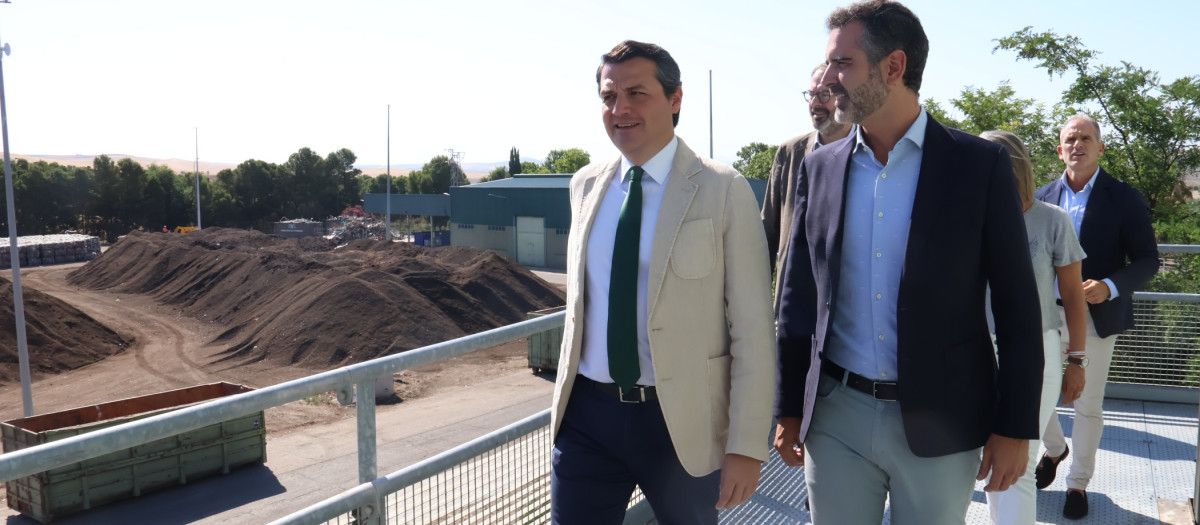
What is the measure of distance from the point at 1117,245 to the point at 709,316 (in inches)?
127

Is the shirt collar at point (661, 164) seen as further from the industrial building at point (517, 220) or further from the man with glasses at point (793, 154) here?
the industrial building at point (517, 220)

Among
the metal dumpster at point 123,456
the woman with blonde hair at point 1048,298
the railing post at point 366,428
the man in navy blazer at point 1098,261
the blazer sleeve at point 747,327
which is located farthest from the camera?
the metal dumpster at point 123,456

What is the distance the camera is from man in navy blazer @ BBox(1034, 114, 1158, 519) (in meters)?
4.34

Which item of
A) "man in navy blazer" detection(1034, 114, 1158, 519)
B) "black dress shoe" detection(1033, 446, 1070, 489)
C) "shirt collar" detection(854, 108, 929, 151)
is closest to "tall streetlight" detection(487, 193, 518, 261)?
"black dress shoe" detection(1033, 446, 1070, 489)

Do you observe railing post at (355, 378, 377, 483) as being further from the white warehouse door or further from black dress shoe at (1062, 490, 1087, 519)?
the white warehouse door

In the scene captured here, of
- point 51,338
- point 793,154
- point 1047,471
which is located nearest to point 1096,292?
point 1047,471

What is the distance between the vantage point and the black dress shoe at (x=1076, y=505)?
439cm

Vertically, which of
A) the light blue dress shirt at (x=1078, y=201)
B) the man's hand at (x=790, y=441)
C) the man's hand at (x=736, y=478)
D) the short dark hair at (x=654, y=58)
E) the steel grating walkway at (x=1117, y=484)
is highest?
the short dark hair at (x=654, y=58)

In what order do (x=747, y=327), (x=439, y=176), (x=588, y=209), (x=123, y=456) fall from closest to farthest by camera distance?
1. (x=747, y=327)
2. (x=588, y=209)
3. (x=123, y=456)
4. (x=439, y=176)

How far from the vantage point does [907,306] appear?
2.08 metres

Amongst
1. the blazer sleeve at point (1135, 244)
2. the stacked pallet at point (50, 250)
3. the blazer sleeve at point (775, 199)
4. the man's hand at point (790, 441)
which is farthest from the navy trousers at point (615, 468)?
the stacked pallet at point (50, 250)

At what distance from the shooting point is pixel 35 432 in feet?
41.0

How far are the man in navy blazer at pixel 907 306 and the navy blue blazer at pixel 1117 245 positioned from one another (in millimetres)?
2615

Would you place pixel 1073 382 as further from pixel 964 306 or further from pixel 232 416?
pixel 232 416
